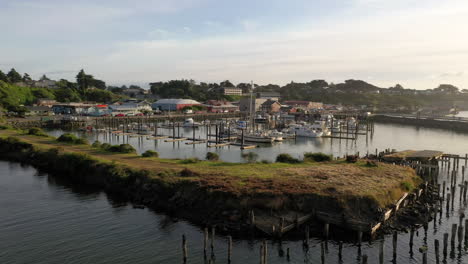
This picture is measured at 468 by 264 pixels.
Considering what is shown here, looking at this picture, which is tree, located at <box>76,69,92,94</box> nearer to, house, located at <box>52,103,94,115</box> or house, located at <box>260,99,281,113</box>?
house, located at <box>52,103,94,115</box>

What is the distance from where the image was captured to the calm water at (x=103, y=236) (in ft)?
76.1

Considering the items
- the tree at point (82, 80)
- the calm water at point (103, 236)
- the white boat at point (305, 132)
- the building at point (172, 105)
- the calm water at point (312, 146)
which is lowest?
the calm water at point (103, 236)

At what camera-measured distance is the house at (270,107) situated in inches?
5677

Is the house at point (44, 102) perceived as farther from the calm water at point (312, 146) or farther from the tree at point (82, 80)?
the calm water at point (312, 146)

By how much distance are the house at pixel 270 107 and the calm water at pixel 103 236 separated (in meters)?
111

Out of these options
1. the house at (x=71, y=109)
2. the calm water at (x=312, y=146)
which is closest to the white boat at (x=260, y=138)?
the calm water at (x=312, y=146)

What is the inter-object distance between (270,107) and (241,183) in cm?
11542

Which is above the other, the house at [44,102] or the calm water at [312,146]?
the house at [44,102]

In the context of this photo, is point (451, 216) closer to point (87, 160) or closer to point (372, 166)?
point (372, 166)

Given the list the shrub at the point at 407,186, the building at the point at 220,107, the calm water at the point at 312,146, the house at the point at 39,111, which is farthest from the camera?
the building at the point at 220,107

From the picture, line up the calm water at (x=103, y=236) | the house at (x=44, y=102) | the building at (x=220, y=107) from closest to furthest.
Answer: the calm water at (x=103, y=236), the house at (x=44, y=102), the building at (x=220, y=107)

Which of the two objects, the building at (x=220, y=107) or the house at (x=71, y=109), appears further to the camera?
the building at (x=220, y=107)

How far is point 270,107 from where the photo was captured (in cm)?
14488

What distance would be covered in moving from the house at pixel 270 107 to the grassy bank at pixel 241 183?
102 m
